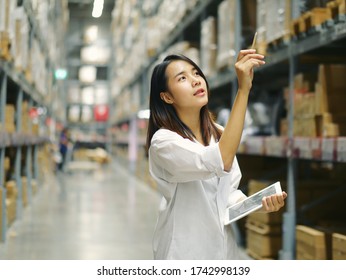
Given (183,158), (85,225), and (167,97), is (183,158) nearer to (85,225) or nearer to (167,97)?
(167,97)

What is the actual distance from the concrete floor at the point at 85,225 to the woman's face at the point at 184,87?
2.96m

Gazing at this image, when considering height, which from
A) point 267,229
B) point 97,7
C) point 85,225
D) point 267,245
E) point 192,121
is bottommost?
point 85,225

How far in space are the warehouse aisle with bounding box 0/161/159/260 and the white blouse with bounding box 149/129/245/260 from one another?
9.25 ft

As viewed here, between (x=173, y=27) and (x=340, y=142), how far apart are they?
16.8ft

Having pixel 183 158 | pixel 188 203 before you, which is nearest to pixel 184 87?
pixel 183 158

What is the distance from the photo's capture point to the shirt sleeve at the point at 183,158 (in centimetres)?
176

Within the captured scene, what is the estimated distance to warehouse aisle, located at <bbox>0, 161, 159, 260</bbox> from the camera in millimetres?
4926

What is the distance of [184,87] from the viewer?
1.89m

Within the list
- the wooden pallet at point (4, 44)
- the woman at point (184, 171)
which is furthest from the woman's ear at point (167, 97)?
the wooden pallet at point (4, 44)

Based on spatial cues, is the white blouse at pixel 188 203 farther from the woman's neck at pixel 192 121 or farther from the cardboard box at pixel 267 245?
the cardboard box at pixel 267 245

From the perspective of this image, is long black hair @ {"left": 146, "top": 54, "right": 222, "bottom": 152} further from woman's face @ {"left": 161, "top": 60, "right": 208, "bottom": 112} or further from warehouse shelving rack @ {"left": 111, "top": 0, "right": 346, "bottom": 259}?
warehouse shelving rack @ {"left": 111, "top": 0, "right": 346, "bottom": 259}

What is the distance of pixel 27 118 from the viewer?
27.1ft

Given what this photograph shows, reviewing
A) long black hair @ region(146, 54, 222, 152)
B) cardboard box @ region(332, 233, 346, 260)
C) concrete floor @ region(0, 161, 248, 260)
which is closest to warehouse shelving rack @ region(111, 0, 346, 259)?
cardboard box @ region(332, 233, 346, 260)

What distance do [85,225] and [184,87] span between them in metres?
4.79
